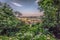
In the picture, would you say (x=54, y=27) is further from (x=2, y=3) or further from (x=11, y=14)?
(x=2, y=3)

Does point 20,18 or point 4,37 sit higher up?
point 20,18

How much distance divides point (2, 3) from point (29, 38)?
8.44ft

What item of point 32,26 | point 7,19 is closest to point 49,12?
point 32,26

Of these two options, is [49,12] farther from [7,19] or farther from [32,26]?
[7,19]

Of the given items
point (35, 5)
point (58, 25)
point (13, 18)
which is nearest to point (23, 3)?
point (35, 5)

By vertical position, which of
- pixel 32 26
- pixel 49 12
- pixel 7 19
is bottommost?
pixel 32 26

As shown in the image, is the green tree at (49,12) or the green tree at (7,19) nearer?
the green tree at (7,19)

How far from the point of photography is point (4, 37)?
641 cm

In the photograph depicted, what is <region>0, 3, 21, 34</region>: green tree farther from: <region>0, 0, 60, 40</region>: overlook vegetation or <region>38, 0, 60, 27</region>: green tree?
<region>38, 0, 60, 27</region>: green tree

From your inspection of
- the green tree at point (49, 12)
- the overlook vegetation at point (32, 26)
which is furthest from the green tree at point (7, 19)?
the green tree at point (49, 12)

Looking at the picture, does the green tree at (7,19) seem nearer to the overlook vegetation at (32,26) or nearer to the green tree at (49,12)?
the overlook vegetation at (32,26)

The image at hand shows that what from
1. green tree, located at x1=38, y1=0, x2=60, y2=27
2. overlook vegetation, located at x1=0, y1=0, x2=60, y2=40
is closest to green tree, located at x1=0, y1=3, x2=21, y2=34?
overlook vegetation, located at x1=0, y1=0, x2=60, y2=40

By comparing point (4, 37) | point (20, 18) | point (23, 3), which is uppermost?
point (23, 3)

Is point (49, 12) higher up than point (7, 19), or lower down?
higher up
